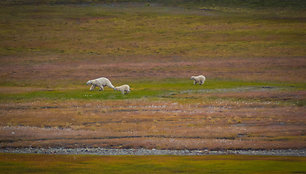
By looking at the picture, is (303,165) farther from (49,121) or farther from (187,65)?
(187,65)

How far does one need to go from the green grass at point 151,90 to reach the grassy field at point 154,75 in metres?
0.11

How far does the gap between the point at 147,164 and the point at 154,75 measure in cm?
3825

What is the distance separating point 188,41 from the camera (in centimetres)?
8100

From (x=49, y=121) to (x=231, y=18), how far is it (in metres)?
74.6

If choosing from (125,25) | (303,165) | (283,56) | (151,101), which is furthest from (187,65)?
(303,165)

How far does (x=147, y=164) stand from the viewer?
20.7 m

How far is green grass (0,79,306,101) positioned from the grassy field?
0.11 m

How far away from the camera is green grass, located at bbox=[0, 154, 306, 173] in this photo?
19.4 metres

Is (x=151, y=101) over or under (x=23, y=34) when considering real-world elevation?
under

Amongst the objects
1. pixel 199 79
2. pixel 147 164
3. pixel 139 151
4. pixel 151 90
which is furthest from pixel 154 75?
pixel 147 164

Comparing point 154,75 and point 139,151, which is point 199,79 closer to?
point 154,75

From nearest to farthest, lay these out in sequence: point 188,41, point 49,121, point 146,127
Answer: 1. point 146,127
2. point 49,121
3. point 188,41

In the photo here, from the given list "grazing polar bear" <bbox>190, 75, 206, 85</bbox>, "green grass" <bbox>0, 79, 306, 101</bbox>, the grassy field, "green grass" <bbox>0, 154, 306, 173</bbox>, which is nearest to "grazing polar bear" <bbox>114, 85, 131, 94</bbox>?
"green grass" <bbox>0, 79, 306, 101</bbox>

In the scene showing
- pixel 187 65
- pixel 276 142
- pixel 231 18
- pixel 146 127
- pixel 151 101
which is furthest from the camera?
pixel 231 18
